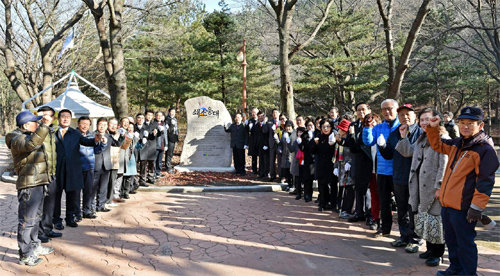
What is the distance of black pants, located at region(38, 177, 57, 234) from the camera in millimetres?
4395

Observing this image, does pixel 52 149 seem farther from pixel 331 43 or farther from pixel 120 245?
pixel 331 43

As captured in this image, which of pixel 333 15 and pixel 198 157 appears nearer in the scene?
pixel 198 157

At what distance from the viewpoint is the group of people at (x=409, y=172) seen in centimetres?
312

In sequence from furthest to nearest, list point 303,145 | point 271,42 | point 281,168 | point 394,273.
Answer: point 271,42 → point 281,168 → point 303,145 → point 394,273

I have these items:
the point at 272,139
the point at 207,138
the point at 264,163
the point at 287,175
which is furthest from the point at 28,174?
the point at 207,138

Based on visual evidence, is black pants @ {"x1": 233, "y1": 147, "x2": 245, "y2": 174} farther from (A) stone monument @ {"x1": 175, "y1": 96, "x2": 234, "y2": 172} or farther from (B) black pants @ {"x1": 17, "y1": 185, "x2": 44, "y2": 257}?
(B) black pants @ {"x1": 17, "y1": 185, "x2": 44, "y2": 257}

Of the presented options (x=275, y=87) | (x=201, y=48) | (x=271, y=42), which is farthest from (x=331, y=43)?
(x=201, y=48)

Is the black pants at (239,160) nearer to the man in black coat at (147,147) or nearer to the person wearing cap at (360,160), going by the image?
the man in black coat at (147,147)

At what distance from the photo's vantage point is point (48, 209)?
4477 mm

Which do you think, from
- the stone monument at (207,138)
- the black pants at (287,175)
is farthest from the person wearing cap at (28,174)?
the stone monument at (207,138)

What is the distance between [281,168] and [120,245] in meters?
4.69

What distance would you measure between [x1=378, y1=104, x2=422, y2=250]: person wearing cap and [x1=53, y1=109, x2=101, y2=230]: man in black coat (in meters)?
4.32

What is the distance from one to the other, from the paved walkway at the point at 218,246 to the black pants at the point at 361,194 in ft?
0.87

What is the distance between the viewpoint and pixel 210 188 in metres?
7.69
